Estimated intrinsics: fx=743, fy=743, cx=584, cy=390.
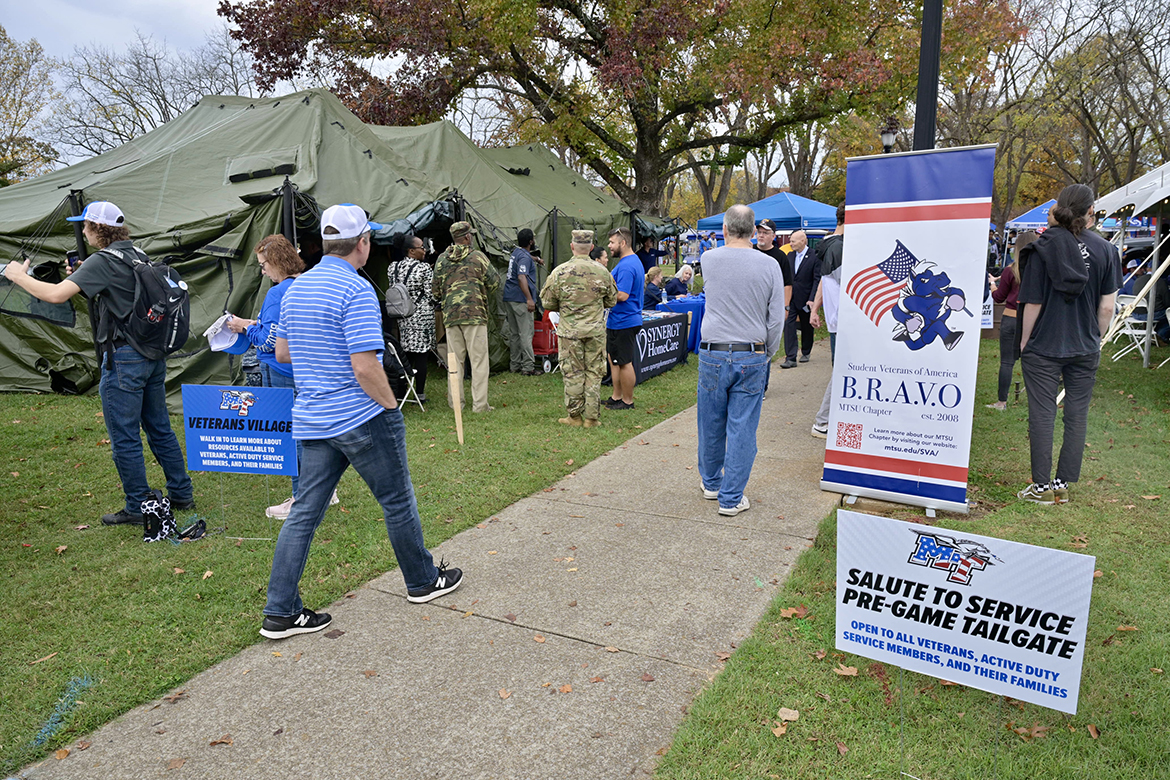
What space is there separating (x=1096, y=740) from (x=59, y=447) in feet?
27.3

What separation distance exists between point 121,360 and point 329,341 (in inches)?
87.2

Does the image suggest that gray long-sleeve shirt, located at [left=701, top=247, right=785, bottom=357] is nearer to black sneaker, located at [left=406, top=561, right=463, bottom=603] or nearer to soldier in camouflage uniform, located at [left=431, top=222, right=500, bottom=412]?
black sneaker, located at [left=406, top=561, right=463, bottom=603]

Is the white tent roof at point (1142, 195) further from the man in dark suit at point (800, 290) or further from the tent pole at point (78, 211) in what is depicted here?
the tent pole at point (78, 211)

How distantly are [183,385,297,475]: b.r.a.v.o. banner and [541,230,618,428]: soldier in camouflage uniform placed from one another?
3433 millimetres

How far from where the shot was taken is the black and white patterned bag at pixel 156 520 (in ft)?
15.9

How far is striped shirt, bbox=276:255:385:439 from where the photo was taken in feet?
10.8

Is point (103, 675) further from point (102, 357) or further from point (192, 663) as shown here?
point (102, 357)

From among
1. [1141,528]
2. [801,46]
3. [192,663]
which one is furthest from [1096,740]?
[801,46]

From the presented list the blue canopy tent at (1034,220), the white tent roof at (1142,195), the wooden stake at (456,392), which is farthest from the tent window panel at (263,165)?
the blue canopy tent at (1034,220)

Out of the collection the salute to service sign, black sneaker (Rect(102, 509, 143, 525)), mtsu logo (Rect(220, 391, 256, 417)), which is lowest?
black sneaker (Rect(102, 509, 143, 525))

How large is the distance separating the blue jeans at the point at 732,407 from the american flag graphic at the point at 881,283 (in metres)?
0.79

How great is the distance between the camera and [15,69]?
32.3 m

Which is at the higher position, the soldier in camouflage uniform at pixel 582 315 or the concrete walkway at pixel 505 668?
the soldier in camouflage uniform at pixel 582 315

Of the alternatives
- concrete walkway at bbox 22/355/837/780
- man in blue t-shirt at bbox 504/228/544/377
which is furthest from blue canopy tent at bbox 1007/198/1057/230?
concrete walkway at bbox 22/355/837/780
